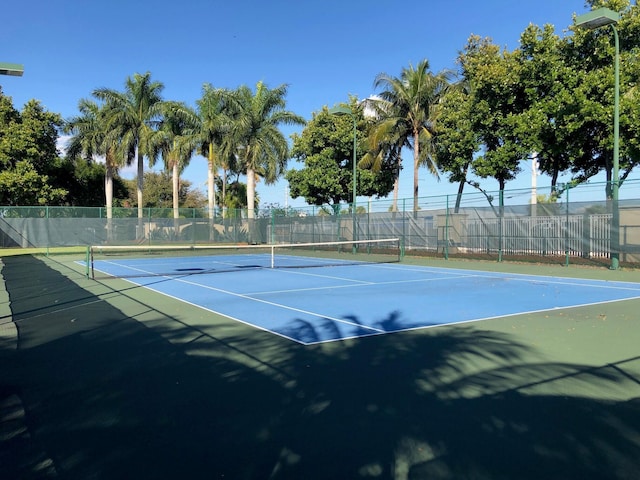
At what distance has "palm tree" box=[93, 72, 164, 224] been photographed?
125 ft

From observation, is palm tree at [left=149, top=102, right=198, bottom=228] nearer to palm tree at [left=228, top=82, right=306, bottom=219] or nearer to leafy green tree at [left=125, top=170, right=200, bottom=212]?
palm tree at [left=228, top=82, right=306, bottom=219]

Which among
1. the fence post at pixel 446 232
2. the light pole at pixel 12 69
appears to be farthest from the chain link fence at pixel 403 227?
the light pole at pixel 12 69

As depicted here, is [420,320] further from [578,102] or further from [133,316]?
[578,102]

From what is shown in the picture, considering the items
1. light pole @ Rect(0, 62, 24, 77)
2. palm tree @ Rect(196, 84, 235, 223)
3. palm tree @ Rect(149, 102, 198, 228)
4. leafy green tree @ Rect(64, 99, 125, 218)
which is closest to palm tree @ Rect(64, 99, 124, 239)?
leafy green tree @ Rect(64, 99, 125, 218)

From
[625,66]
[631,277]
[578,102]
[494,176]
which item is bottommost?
A: [631,277]

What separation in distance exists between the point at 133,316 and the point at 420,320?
197 inches

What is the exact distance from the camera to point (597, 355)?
5977 mm

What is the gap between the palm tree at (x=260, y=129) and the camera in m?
35.4

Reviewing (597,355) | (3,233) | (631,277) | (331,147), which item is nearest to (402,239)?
(631,277)

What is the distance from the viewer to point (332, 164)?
38.5m

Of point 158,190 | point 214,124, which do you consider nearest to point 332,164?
point 214,124

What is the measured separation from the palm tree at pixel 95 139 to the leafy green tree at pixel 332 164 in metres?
13.7

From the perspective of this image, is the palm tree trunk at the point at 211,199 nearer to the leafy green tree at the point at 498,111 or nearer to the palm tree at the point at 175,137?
the palm tree at the point at 175,137

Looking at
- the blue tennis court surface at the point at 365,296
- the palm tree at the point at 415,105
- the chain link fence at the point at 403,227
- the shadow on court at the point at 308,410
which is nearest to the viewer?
the shadow on court at the point at 308,410
